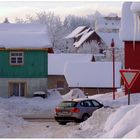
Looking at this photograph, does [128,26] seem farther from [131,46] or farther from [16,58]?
[16,58]

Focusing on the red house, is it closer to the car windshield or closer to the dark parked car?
the dark parked car

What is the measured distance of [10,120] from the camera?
24.5m

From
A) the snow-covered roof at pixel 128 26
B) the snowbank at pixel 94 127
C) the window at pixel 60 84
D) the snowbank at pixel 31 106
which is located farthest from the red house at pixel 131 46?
the window at pixel 60 84

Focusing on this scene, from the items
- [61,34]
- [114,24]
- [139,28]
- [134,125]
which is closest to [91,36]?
[61,34]

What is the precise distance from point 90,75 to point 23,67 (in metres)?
20.2

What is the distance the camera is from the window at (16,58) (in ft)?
133

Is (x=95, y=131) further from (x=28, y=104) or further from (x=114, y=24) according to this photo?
(x=114, y=24)

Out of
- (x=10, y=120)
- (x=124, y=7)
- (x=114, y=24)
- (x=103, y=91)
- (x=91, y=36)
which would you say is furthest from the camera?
(x=114, y=24)

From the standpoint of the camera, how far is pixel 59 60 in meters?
70.2

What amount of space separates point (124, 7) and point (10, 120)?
20662mm

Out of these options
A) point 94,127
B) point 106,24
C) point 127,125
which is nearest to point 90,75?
point 94,127

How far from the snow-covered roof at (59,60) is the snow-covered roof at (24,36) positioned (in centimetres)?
1788

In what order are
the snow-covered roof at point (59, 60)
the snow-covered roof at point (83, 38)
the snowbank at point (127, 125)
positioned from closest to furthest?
the snowbank at point (127, 125) < the snow-covered roof at point (59, 60) < the snow-covered roof at point (83, 38)

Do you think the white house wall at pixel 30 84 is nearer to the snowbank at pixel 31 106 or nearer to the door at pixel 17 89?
the door at pixel 17 89
